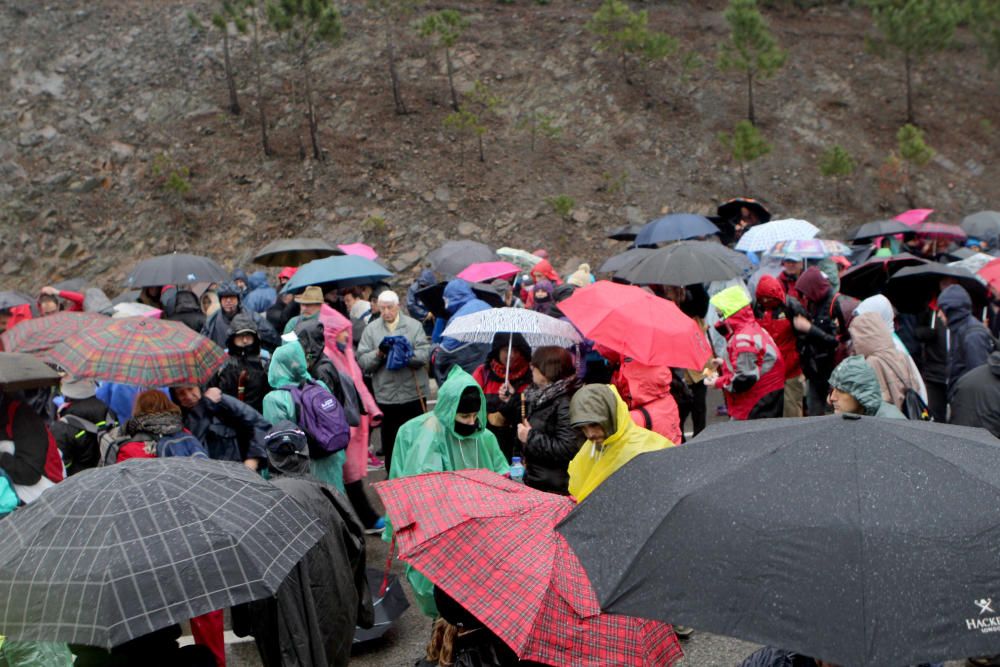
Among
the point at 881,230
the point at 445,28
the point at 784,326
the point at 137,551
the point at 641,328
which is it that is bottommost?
the point at 881,230

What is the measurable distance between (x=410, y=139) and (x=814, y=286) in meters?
18.3

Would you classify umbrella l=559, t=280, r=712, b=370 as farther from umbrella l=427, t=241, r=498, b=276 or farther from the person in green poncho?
umbrella l=427, t=241, r=498, b=276

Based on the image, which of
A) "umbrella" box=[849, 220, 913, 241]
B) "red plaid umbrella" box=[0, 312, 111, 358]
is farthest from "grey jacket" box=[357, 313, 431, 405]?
"umbrella" box=[849, 220, 913, 241]

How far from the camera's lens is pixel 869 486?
2.41 metres

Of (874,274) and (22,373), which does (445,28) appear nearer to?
(874,274)

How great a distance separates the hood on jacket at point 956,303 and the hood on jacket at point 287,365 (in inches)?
206

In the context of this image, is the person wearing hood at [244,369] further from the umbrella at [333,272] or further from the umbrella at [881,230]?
the umbrella at [881,230]

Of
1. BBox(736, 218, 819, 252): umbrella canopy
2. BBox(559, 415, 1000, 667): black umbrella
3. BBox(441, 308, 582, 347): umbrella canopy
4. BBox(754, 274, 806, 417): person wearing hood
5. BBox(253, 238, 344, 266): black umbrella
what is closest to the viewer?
BBox(559, 415, 1000, 667): black umbrella

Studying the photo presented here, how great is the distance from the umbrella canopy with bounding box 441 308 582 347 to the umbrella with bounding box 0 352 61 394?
115 inches

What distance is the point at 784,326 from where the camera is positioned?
26.1ft

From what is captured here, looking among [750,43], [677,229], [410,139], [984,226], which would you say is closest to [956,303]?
[677,229]

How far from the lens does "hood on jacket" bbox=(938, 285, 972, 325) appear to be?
24.5 ft

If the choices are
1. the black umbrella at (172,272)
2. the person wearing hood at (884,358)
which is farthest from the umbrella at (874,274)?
the black umbrella at (172,272)

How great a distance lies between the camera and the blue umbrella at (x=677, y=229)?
12172 mm
